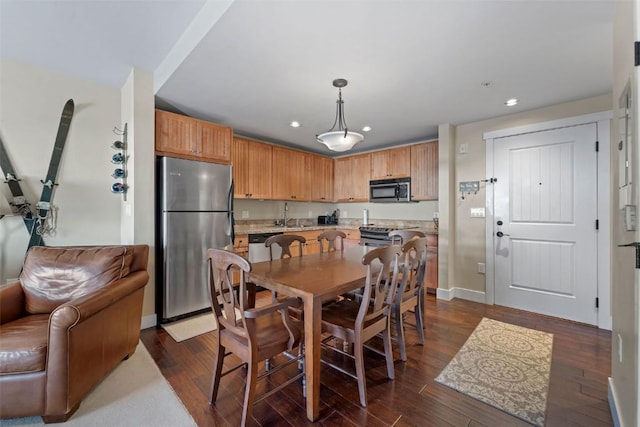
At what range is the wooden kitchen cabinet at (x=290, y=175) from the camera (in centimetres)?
455

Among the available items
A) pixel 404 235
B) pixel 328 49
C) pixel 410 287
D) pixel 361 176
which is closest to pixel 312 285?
pixel 410 287

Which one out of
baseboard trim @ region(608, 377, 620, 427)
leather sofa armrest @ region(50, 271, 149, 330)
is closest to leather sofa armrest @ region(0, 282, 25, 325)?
leather sofa armrest @ region(50, 271, 149, 330)

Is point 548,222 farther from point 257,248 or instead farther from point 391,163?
point 257,248

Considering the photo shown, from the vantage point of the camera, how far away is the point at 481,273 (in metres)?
3.63

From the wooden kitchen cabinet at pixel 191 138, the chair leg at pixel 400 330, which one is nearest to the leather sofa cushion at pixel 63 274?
the wooden kitchen cabinet at pixel 191 138

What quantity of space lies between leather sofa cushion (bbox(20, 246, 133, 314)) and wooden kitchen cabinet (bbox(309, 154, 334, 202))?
3.45 metres

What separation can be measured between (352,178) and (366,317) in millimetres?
3759

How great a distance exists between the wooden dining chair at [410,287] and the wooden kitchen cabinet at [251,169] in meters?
2.69

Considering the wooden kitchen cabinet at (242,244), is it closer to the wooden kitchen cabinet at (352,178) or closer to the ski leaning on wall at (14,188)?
the ski leaning on wall at (14,188)

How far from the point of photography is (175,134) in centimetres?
303

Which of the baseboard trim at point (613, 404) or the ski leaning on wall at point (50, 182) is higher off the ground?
the ski leaning on wall at point (50, 182)

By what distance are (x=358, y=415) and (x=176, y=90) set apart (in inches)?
124

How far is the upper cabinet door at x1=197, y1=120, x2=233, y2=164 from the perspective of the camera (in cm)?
324

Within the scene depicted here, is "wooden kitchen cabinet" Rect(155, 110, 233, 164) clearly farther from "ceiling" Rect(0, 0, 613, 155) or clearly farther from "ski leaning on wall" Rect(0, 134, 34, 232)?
"ski leaning on wall" Rect(0, 134, 34, 232)
